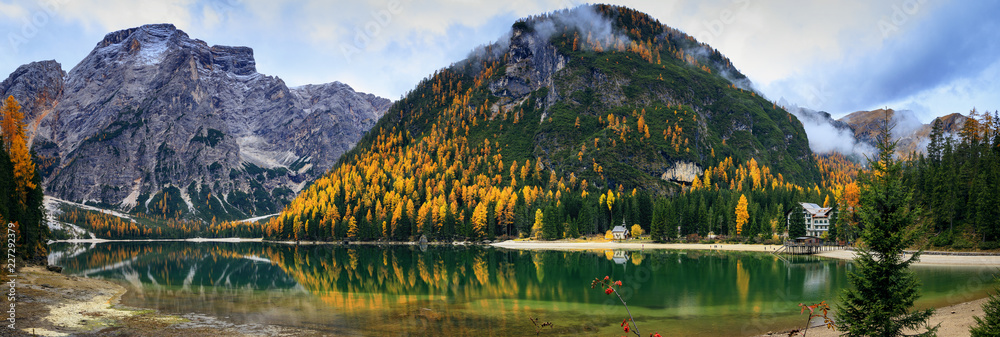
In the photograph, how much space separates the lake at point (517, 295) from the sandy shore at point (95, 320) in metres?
2.17

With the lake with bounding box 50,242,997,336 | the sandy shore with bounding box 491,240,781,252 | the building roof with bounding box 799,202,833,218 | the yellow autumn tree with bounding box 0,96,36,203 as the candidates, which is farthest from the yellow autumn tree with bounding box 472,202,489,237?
the yellow autumn tree with bounding box 0,96,36,203

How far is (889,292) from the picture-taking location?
19219 millimetres

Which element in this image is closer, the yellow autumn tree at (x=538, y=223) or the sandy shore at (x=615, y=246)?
the sandy shore at (x=615, y=246)

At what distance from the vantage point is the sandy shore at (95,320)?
31812 mm

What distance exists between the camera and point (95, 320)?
3572cm

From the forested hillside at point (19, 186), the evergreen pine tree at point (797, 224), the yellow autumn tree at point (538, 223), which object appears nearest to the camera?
the forested hillside at point (19, 186)

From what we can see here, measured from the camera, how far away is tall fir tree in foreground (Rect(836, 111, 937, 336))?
1908 cm

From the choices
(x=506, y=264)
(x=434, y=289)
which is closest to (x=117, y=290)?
(x=434, y=289)

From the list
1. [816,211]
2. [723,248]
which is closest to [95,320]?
[723,248]

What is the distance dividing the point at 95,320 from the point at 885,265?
4571 centimetres

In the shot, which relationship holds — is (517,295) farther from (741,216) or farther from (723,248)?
(741,216)

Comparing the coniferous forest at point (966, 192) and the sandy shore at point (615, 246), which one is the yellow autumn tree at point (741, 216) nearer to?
the sandy shore at point (615, 246)

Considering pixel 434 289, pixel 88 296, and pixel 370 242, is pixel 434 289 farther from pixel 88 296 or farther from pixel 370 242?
pixel 370 242

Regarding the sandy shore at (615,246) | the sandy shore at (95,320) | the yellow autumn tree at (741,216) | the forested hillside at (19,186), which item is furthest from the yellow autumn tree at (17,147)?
the yellow autumn tree at (741,216)
